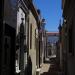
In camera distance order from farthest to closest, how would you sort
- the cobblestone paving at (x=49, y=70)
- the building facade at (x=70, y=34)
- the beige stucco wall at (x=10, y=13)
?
the cobblestone paving at (x=49, y=70) → the building facade at (x=70, y=34) → the beige stucco wall at (x=10, y=13)

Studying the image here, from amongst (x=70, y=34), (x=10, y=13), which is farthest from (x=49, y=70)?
(x=10, y=13)

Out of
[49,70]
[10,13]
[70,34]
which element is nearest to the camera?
[10,13]

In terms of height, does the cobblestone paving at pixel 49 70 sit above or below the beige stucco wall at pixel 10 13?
below

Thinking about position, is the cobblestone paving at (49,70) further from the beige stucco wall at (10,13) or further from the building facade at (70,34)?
the beige stucco wall at (10,13)

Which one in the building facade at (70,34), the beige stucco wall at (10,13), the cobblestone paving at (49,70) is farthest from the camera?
the cobblestone paving at (49,70)

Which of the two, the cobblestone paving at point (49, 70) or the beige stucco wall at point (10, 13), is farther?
the cobblestone paving at point (49, 70)

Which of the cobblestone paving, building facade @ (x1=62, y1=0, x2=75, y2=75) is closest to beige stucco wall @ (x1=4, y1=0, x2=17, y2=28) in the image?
building facade @ (x1=62, y1=0, x2=75, y2=75)

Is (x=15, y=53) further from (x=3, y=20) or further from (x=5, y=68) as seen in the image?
(x=3, y=20)

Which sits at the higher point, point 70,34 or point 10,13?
point 10,13

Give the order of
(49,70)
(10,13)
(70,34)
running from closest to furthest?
1. (10,13)
2. (70,34)
3. (49,70)

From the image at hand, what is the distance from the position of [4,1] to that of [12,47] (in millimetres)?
2366

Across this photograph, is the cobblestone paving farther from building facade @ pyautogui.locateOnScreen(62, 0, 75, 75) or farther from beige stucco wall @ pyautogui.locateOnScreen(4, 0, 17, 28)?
beige stucco wall @ pyautogui.locateOnScreen(4, 0, 17, 28)

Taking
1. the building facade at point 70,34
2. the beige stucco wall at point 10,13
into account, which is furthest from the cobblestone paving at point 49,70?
the beige stucco wall at point 10,13

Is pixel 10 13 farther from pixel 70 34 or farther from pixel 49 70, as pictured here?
pixel 49 70
